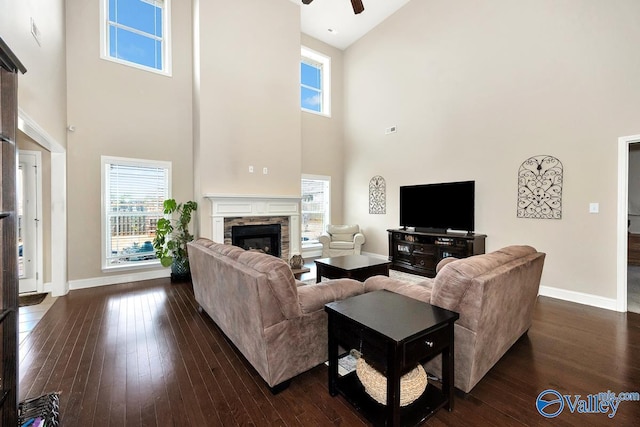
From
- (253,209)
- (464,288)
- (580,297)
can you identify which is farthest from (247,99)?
(580,297)

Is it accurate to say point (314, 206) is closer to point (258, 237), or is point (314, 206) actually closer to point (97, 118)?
point (258, 237)

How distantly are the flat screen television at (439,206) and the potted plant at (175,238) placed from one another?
4.15 meters

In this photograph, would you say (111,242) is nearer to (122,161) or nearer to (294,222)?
(122,161)

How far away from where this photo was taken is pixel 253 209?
5445 millimetres

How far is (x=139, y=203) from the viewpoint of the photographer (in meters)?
5.07

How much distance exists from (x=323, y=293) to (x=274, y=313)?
434mm

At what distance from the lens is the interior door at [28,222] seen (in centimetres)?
406

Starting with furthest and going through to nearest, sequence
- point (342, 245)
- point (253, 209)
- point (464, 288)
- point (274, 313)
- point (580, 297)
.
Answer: point (342, 245)
point (253, 209)
point (580, 297)
point (274, 313)
point (464, 288)

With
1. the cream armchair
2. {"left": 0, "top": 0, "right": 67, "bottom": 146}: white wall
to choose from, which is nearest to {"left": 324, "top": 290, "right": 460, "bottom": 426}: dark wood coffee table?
{"left": 0, "top": 0, "right": 67, "bottom": 146}: white wall

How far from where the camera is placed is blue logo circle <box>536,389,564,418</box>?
5.82 feet

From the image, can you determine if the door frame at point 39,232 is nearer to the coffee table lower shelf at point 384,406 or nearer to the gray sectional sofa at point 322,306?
the gray sectional sofa at point 322,306

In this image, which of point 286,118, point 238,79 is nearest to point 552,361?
point 286,118

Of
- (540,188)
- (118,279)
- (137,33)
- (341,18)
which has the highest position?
(341,18)

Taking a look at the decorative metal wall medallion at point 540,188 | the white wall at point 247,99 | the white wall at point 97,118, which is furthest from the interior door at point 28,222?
the decorative metal wall medallion at point 540,188
